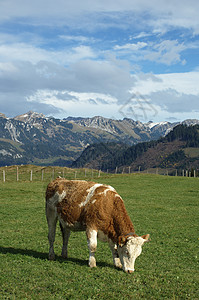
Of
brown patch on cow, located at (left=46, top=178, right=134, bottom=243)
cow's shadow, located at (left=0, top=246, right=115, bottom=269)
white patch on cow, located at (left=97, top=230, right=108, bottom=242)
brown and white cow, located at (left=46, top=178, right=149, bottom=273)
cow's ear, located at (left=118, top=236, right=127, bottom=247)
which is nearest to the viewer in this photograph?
cow's ear, located at (left=118, top=236, right=127, bottom=247)

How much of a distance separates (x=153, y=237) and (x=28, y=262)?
1005 cm

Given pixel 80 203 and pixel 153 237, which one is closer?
pixel 80 203

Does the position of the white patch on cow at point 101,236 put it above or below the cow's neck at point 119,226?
below

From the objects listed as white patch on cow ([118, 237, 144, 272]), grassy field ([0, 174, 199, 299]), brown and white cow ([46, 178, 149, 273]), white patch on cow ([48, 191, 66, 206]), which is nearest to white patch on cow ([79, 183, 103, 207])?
brown and white cow ([46, 178, 149, 273])

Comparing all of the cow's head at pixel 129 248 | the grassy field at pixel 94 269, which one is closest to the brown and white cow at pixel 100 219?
the cow's head at pixel 129 248

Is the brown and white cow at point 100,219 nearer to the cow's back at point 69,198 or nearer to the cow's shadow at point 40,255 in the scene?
the cow's back at point 69,198

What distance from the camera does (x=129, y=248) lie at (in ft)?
37.9

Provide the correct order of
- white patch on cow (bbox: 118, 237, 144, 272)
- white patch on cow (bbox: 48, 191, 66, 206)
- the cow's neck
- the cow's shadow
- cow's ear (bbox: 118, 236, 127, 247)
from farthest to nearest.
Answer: white patch on cow (bbox: 48, 191, 66, 206) < the cow's shadow < the cow's neck < cow's ear (bbox: 118, 236, 127, 247) < white patch on cow (bbox: 118, 237, 144, 272)

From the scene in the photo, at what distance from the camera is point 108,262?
1379 cm

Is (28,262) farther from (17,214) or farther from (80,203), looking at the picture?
(17,214)

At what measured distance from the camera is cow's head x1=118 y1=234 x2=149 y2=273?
11547 millimetres

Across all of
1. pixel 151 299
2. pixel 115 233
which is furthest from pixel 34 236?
pixel 151 299

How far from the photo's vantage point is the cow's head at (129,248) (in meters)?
11.5

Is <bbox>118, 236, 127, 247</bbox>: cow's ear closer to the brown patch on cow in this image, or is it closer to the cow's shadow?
the brown patch on cow
